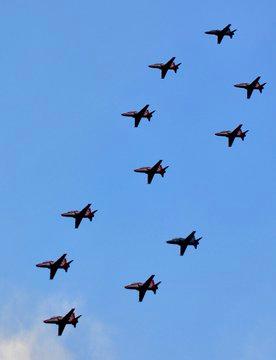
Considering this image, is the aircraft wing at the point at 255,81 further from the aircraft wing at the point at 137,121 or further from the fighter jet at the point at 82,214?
the fighter jet at the point at 82,214

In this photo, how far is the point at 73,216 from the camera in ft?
535

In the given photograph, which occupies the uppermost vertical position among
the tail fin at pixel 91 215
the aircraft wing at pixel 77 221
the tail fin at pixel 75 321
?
the tail fin at pixel 91 215

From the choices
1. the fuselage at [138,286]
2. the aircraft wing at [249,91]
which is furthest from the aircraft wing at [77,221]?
the aircraft wing at [249,91]

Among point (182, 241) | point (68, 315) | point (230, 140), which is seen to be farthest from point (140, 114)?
point (68, 315)

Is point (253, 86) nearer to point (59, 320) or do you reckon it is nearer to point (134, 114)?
point (134, 114)

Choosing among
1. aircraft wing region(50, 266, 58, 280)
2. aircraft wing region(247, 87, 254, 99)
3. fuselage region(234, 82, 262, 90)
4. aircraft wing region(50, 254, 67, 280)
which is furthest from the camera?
aircraft wing region(247, 87, 254, 99)

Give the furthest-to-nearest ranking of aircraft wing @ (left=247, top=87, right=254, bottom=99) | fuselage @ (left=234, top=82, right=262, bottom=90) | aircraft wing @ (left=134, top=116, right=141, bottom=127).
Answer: aircraft wing @ (left=247, top=87, right=254, bottom=99)
fuselage @ (left=234, top=82, right=262, bottom=90)
aircraft wing @ (left=134, top=116, right=141, bottom=127)

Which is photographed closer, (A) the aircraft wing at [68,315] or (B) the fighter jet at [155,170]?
(A) the aircraft wing at [68,315]

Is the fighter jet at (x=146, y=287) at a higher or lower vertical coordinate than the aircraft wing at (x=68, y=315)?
higher

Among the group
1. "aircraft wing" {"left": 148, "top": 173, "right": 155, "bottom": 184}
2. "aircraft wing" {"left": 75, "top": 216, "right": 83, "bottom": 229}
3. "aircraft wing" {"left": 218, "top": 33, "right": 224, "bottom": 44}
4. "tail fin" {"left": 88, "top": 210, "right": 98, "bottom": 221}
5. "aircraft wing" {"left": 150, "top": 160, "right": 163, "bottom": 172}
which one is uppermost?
"aircraft wing" {"left": 218, "top": 33, "right": 224, "bottom": 44}

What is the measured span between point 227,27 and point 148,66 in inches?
932

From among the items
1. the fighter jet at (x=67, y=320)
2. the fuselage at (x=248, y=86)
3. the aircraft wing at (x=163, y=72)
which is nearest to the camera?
the fighter jet at (x=67, y=320)

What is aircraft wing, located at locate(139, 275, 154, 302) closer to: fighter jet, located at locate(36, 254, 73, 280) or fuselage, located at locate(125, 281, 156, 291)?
fuselage, located at locate(125, 281, 156, 291)

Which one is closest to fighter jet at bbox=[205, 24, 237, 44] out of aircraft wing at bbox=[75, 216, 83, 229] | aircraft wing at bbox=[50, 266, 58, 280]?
aircraft wing at bbox=[75, 216, 83, 229]
